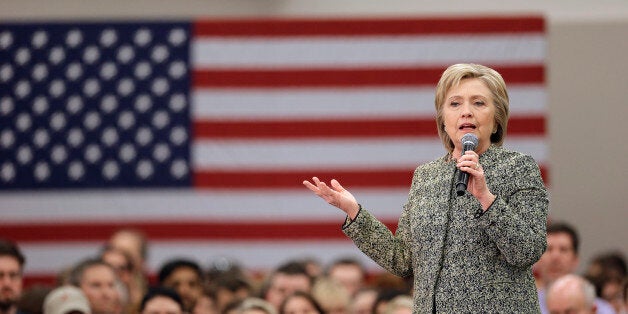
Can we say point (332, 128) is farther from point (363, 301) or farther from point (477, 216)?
point (477, 216)

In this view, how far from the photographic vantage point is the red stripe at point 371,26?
9.88m

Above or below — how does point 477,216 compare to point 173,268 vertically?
below

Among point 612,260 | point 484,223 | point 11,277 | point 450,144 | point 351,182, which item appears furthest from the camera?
point 351,182

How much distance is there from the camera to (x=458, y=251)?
324 cm

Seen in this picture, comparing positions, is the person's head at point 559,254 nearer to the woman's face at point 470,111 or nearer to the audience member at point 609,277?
the audience member at point 609,277

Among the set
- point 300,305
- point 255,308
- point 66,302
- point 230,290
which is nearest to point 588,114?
point 230,290

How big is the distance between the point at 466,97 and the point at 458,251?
1.22 feet

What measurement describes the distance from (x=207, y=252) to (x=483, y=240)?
6.98 m

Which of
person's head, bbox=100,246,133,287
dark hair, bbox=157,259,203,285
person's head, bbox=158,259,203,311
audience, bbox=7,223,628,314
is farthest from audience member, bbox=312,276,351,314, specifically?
person's head, bbox=100,246,133,287

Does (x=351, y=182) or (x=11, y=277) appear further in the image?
(x=351, y=182)

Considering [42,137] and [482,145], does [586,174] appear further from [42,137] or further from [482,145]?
[482,145]

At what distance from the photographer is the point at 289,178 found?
999cm

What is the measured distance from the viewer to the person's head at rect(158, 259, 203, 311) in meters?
8.30

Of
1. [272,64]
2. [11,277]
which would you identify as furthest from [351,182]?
[11,277]
